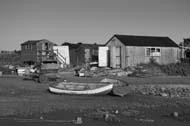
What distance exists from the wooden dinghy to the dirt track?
0.48m

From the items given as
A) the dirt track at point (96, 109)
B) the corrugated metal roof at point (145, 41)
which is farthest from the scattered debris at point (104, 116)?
the corrugated metal roof at point (145, 41)

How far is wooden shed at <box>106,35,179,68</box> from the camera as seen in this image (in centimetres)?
3788

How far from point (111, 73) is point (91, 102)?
1637cm

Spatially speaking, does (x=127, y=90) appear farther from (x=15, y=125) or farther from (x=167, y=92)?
(x=15, y=125)

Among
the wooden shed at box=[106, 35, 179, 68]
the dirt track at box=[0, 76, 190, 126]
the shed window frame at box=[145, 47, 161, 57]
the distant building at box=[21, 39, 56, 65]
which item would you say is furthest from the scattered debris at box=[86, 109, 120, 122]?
the distant building at box=[21, 39, 56, 65]

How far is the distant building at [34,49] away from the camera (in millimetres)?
46156

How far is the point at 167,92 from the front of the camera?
21.5m

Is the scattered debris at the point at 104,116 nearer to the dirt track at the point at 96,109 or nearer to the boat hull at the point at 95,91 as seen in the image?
the dirt track at the point at 96,109

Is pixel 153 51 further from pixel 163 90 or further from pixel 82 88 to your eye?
pixel 82 88

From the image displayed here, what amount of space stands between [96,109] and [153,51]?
26323mm

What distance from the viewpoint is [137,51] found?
3809 centimetres

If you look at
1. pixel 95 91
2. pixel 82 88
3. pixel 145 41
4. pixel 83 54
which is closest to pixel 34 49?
Answer: pixel 83 54

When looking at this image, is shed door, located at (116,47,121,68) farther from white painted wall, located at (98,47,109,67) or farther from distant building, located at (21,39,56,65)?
distant building, located at (21,39,56,65)

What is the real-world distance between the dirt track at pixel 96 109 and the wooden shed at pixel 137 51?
749 inches
